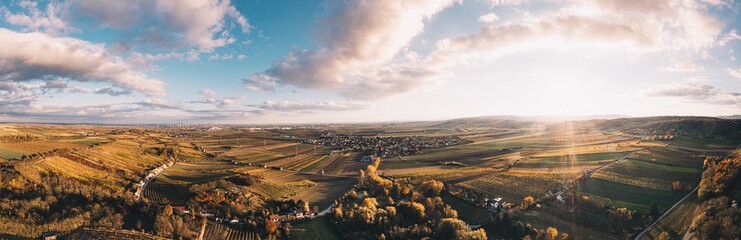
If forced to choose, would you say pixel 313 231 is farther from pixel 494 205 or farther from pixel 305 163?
pixel 305 163

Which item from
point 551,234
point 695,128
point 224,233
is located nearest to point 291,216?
point 224,233

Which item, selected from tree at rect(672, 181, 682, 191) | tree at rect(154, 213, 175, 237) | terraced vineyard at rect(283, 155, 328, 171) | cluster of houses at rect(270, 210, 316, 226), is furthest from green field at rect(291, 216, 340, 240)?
tree at rect(672, 181, 682, 191)

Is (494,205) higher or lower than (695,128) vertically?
lower

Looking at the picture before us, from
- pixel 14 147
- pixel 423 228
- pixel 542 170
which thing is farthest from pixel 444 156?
pixel 14 147

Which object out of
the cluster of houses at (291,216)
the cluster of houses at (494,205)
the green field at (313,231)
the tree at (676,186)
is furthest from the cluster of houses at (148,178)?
the tree at (676,186)

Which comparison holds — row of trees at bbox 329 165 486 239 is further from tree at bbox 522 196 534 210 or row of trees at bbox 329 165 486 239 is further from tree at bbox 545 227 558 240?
tree at bbox 522 196 534 210

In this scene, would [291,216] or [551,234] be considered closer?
[551,234]
